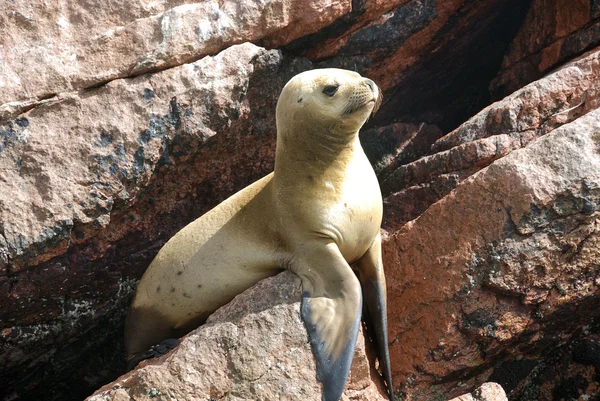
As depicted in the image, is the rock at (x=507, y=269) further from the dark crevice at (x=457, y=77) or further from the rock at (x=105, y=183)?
the dark crevice at (x=457, y=77)

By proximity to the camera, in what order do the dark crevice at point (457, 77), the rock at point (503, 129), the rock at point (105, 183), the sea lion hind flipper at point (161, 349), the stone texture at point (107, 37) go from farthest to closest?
1. the dark crevice at point (457, 77)
2. the rock at point (503, 129)
3. the stone texture at point (107, 37)
4. the rock at point (105, 183)
5. the sea lion hind flipper at point (161, 349)

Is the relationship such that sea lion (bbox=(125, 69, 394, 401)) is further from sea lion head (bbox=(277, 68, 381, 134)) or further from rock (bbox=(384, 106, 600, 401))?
rock (bbox=(384, 106, 600, 401))

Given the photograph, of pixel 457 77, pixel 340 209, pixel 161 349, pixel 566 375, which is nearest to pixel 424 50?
pixel 457 77

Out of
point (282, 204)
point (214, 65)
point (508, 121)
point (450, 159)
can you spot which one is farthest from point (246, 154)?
point (508, 121)

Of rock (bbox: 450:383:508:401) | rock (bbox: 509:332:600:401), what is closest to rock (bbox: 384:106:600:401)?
rock (bbox: 509:332:600:401)

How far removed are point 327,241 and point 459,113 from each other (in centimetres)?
358

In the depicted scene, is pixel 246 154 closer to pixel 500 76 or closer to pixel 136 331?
pixel 136 331

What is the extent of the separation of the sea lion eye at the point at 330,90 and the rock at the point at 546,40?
9.70ft

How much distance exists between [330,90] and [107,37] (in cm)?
213

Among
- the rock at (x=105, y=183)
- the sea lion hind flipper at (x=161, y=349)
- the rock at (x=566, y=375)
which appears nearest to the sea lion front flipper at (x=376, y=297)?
the rock at (x=566, y=375)

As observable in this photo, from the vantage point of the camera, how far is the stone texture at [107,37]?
613 centimetres

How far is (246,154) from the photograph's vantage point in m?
6.89

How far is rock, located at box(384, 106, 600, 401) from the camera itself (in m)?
5.22

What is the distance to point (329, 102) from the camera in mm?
5484
